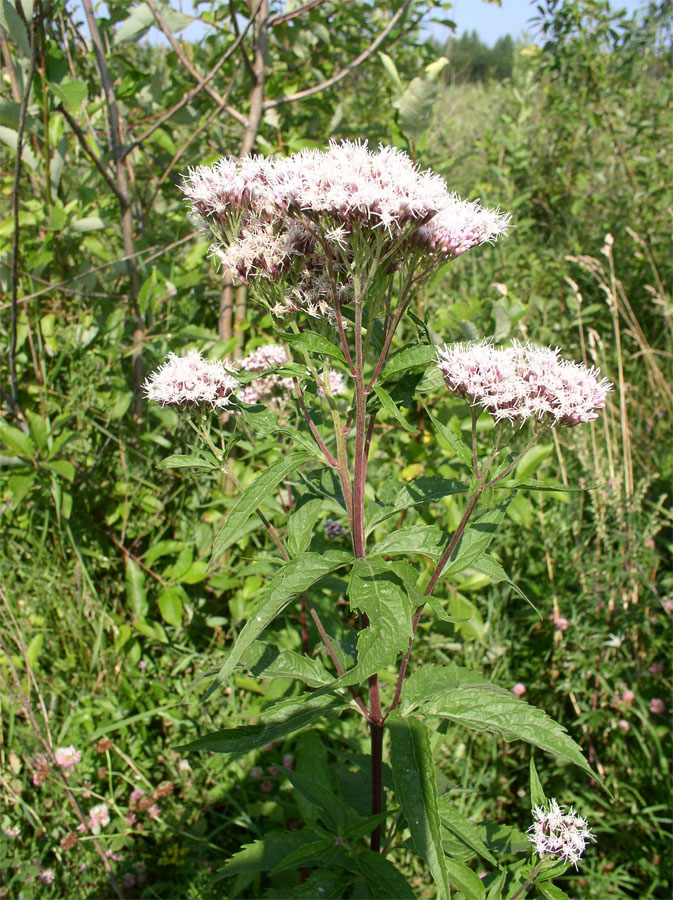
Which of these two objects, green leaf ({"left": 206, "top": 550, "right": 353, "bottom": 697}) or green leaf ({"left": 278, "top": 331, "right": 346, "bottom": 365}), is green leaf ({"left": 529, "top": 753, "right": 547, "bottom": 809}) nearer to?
green leaf ({"left": 206, "top": 550, "right": 353, "bottom": 697})

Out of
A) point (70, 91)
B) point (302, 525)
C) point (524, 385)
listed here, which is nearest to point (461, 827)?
point (302, 525)

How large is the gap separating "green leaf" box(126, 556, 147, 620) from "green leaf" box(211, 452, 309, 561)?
1324 millimetres

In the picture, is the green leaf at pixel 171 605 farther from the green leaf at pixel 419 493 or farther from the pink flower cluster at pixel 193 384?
the green leaf at pixel 419 493

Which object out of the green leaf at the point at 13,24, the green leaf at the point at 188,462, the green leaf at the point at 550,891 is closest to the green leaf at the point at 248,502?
the green leaf at the point at 188,462

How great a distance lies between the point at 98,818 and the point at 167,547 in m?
0.88

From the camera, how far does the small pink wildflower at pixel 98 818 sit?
2064 millimetres

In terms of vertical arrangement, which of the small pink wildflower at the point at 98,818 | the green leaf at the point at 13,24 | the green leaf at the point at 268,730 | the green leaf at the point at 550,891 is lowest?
the small pink wildflower at the point at 98,818

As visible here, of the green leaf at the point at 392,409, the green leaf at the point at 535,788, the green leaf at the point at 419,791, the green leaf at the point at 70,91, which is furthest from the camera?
the green leaf at the point at 70,91

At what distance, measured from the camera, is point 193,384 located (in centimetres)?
151

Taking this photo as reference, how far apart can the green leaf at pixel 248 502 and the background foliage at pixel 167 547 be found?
59 cm

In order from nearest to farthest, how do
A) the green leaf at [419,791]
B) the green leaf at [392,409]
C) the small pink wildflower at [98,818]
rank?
the green leaf at [419,791]
the green leaf at [392,409]
the small pink wildflower at [98,818]

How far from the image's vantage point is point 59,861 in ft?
6.66

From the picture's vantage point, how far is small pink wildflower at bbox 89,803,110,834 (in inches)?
81.3

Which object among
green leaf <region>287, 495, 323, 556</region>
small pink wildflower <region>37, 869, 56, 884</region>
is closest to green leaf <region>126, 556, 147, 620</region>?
small pink wildflower <region>37, 869, 56, 884</region>
